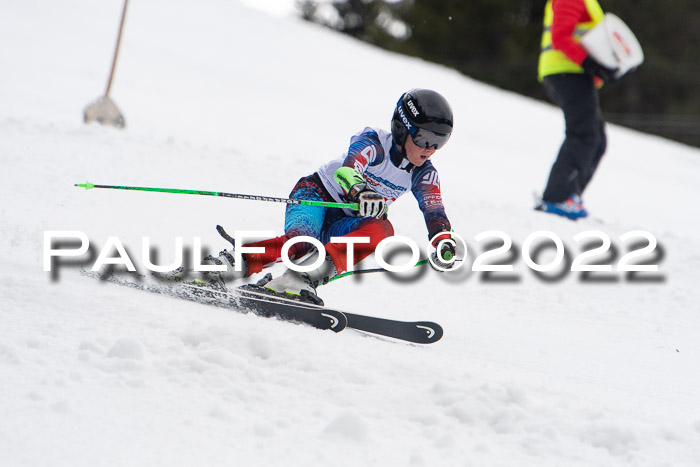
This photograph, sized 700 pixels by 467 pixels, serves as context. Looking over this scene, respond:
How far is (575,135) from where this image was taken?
264 inches

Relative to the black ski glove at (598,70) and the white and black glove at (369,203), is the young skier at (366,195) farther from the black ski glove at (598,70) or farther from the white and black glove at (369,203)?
the black ski glove at (598,70)

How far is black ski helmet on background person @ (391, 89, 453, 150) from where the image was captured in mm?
3646

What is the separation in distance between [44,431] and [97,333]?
2.18 feet

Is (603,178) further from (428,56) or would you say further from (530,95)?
(428,56)

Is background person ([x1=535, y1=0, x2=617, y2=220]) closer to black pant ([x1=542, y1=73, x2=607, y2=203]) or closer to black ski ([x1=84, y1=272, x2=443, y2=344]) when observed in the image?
black pant ([x1=542, y1=73, x2=607, y2=203])

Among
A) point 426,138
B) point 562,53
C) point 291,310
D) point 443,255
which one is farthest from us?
point 562,53

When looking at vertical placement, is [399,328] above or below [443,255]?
below

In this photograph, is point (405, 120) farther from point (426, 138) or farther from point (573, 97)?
point (573, 97)

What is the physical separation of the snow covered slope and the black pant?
327 millimetres

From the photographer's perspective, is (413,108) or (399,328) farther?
(413,108)

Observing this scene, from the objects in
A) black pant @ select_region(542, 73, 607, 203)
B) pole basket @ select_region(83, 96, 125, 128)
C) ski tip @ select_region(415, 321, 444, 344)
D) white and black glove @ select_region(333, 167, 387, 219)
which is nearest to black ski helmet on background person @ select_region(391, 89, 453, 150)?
white and black glove @ select_region(333, 167, 387, 219)

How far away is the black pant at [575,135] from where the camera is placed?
21.8ft

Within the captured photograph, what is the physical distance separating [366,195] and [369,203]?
1.7 inches

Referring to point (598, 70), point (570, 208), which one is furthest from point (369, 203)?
point (598, 70)
